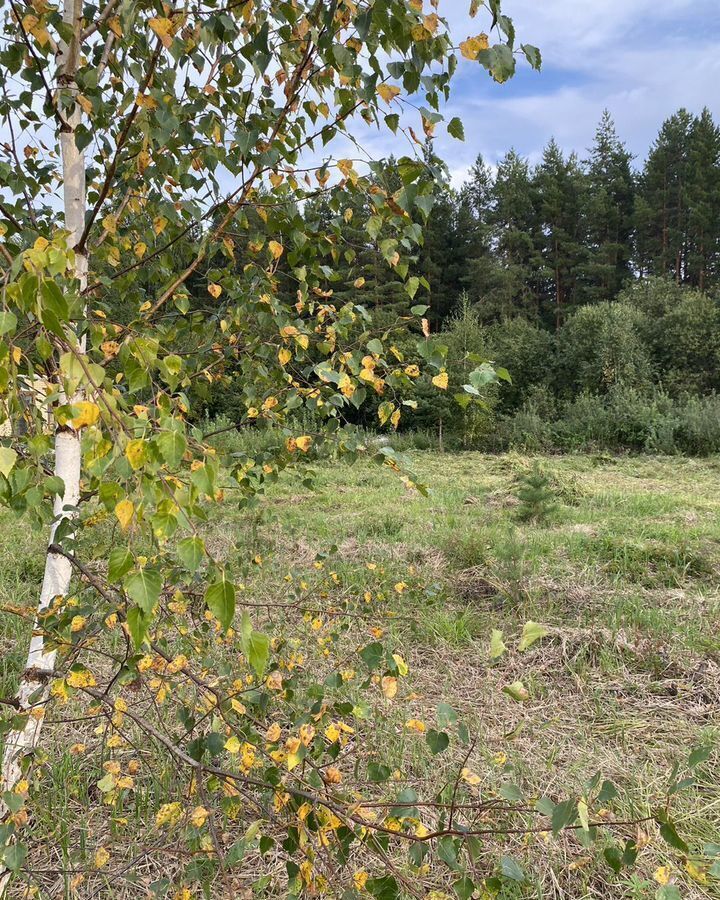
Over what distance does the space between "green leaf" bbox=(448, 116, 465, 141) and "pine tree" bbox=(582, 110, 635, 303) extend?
87.0ft

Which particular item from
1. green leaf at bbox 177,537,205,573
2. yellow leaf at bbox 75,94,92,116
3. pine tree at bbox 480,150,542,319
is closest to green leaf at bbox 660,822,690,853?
green leaf at bbox 177,537,205,573

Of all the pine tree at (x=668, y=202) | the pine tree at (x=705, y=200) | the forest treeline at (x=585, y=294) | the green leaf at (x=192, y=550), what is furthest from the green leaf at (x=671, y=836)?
the pine tree at (x=668, y=202)

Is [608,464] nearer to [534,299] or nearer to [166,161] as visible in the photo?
[166,161]

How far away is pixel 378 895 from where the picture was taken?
823mm

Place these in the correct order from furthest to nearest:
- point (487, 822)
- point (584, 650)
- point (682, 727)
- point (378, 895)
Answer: point (584, 650), point (682, 727), point (487, 822), point (378, 895)

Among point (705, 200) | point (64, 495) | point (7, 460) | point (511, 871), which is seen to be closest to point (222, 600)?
point (7, 460)

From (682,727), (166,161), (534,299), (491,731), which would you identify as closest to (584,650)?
(682,727)

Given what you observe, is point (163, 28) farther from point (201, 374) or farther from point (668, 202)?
point (668, 202)

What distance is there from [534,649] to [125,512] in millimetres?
2797

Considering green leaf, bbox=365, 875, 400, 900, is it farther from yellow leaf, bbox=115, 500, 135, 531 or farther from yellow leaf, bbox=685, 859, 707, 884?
yellow leaf, bbox=115, 500, 135, 531

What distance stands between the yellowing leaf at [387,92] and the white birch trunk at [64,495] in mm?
767

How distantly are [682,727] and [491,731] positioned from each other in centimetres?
78

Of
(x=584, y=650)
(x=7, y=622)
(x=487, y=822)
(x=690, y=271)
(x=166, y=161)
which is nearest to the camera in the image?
(x=166, y=161)

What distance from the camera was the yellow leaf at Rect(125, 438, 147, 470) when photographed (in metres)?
0.65
